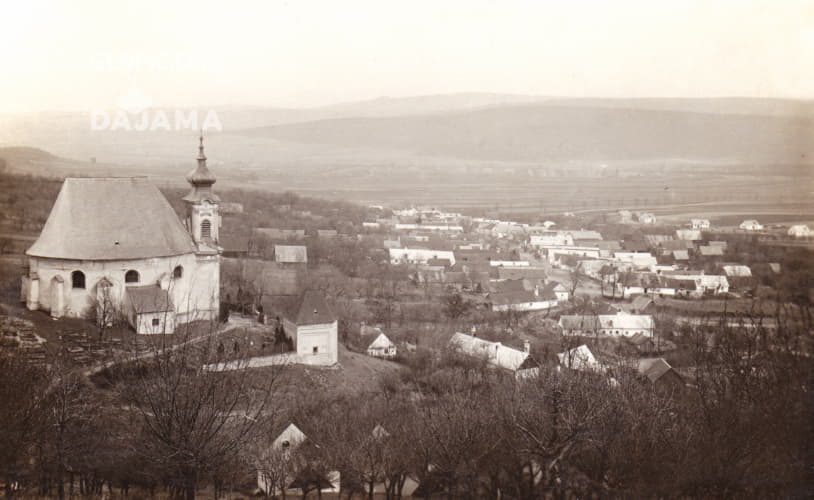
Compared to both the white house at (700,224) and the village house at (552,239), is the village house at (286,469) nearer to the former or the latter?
the village house at (552,239)

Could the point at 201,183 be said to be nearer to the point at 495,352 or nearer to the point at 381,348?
the point at 381,348

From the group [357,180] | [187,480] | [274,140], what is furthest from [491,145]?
[187,480]

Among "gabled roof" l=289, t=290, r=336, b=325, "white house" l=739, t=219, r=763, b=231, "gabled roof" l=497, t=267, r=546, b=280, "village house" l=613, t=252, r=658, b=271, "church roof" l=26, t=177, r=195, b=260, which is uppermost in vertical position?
"church roof" l=26, t=177, r=195, b=260

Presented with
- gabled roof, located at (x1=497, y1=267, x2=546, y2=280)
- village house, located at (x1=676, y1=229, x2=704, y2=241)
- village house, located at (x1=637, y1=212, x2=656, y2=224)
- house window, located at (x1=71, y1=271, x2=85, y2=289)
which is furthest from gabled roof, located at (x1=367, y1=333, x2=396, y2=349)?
village house, located at (x1=637, y1=212, x2=656, y2=224)

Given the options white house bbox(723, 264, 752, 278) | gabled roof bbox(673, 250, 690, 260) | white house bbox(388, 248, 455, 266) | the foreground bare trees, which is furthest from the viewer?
gabled roof bbox(673, 250, 690, 260)

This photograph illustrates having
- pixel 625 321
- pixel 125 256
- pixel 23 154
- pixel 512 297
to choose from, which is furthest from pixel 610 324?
pixel 23 154

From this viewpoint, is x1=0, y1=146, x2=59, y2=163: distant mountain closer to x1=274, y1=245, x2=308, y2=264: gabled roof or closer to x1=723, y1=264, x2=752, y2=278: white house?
x1=274, y1=245, x2=308, y2=264: gabled roof
